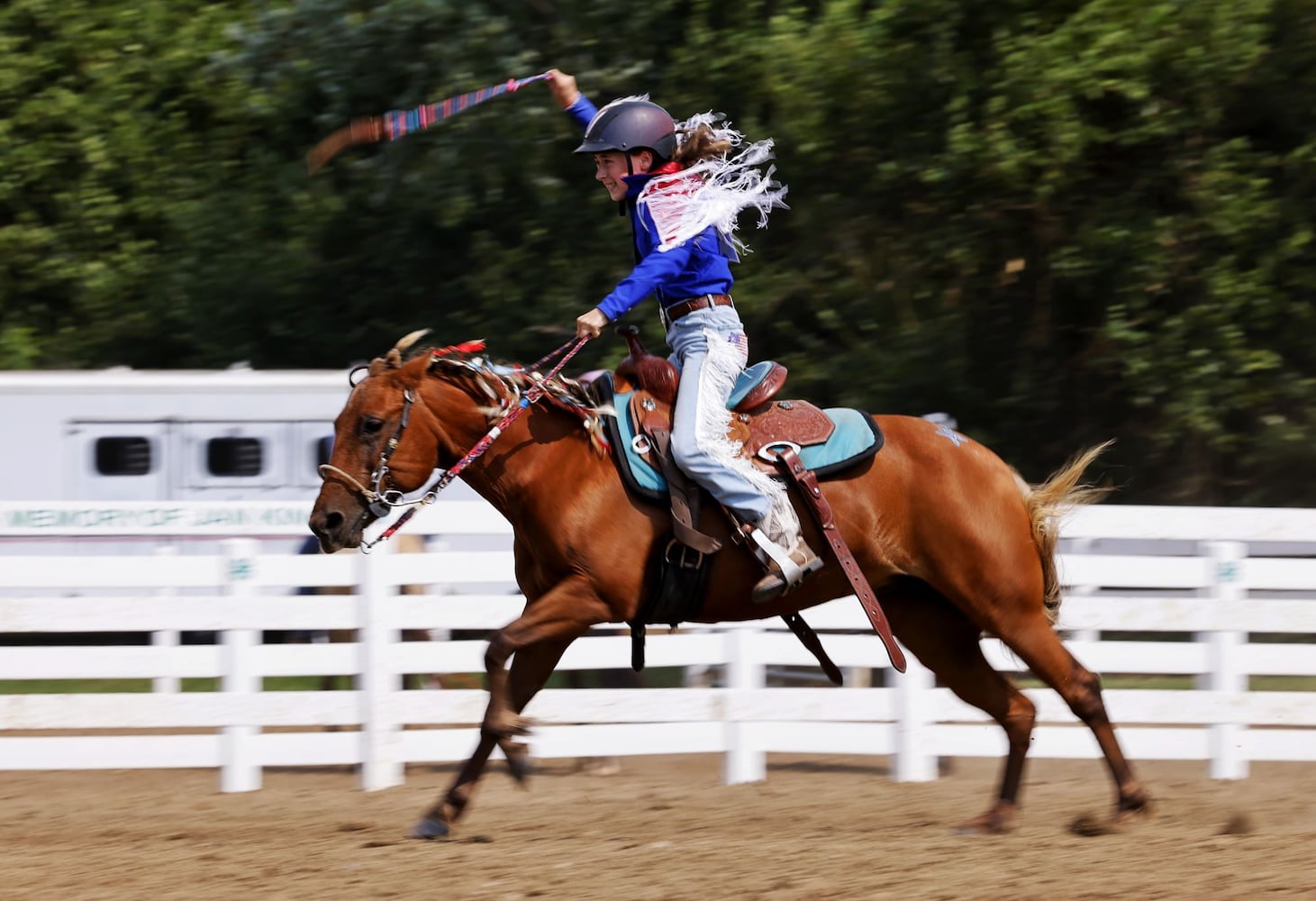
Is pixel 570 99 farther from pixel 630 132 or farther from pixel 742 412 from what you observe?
pixel 742 412

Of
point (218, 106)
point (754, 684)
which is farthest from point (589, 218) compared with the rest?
point (754, 684)

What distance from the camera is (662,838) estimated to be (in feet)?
21.5

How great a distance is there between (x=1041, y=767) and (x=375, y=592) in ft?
12.6

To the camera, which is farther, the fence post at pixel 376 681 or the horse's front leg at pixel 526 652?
the fence post at pixel 376 681

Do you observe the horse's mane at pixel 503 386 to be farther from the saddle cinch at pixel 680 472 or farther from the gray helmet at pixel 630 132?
the gray helmet at pixel 630 132

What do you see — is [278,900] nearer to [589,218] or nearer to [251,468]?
[251,468]

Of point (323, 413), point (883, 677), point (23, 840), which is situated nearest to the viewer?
point (23, 840)

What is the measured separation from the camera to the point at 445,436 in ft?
20.2

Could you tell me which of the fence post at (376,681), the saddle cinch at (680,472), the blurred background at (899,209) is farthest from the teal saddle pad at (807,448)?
the blurred background at (899,209)

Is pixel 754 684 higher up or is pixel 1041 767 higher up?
pixel 754 684

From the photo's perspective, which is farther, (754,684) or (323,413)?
(323,413)

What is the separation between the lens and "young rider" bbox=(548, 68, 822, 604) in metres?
6.00

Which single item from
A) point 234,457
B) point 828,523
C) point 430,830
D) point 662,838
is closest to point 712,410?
point 828,523

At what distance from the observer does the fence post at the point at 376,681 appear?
A: 805 centimetres
